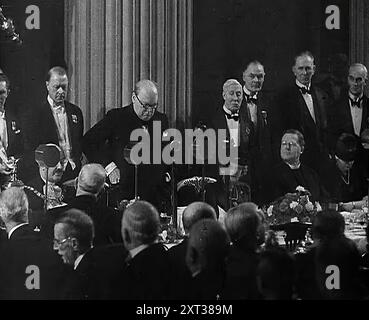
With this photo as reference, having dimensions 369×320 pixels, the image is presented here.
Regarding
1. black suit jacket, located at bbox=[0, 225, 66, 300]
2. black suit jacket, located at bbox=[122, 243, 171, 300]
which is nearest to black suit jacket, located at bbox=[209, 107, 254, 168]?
black suit jacket, located at bbox=[122, 243, 171, 300]

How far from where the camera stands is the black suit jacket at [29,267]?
4.43 meters

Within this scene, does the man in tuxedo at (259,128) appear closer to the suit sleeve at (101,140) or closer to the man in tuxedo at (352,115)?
the man in tuxedo at (352,115)

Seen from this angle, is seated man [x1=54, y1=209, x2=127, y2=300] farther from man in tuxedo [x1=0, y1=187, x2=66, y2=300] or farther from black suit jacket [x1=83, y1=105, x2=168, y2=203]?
black suit jacket [x1=83, y1=105, x2=168, y2=203]

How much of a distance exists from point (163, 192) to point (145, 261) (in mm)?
346

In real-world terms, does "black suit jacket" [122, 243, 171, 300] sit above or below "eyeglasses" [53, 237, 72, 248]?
below

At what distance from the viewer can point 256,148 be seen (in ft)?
14.8

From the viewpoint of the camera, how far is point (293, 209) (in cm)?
448

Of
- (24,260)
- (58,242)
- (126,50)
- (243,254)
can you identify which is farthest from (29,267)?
(126,50)

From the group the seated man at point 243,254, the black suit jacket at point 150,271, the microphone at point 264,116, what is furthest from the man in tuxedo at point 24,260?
the microphone at point 264,116

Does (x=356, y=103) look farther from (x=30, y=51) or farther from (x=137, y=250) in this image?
(x=30, y=51)

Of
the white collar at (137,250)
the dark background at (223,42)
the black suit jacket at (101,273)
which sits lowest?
the black suit jacket at (101,273)

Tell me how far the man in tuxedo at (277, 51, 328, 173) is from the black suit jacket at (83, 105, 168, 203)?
61cm

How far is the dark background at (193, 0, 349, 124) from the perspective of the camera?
14.6ft

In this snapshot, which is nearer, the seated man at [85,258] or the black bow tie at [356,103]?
the seated man at [85,258]
